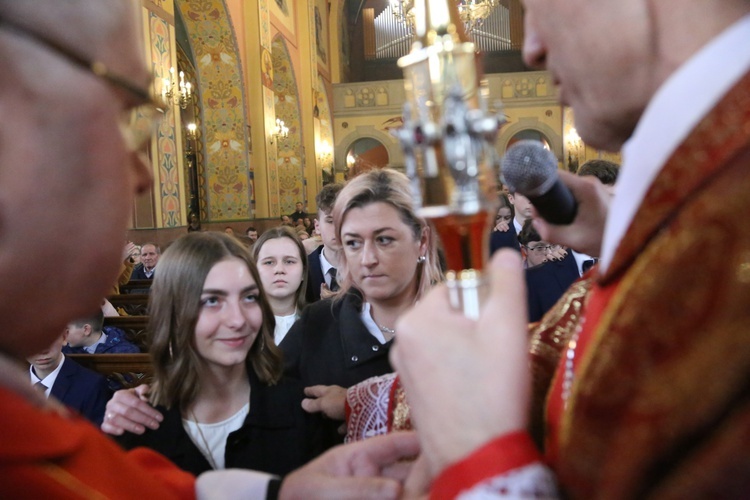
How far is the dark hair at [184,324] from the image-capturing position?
6.40 ft

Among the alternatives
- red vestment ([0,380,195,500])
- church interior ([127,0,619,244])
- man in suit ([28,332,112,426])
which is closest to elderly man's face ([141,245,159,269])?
church interior ([127,0,619,244])

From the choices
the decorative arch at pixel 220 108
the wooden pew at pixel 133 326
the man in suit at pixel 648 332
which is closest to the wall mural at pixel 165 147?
the decorative arch at pixel 220 108

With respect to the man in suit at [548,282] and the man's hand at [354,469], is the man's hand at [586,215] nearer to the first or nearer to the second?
the man's hand at [354,469]

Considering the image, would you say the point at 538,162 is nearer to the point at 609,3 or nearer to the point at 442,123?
the point at 609,3

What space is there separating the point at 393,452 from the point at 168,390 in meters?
1.10

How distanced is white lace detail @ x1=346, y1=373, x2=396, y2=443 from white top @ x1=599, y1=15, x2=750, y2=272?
2.32 ft

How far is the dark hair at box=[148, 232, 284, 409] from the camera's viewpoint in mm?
1951

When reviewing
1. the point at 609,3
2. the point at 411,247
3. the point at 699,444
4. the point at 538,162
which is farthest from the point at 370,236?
the point at 699,444

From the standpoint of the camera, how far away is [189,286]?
2000 millimetres

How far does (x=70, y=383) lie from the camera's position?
2822 mm

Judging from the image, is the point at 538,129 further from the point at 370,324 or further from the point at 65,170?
the point at 65,170

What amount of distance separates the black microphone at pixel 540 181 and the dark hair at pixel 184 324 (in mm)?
1167

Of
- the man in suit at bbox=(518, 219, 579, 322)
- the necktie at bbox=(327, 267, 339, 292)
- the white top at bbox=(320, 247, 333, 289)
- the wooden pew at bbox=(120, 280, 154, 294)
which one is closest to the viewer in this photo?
the man in suit at bbox=(518, 219, 579, 322)

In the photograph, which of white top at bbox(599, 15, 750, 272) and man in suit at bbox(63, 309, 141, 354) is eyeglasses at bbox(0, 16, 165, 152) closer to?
white top at bbox(599, 15, 750, 272)
